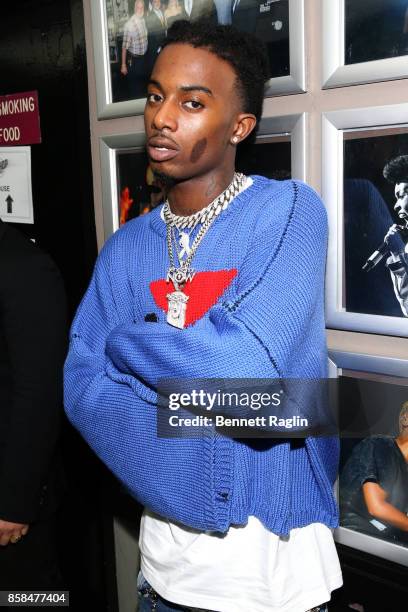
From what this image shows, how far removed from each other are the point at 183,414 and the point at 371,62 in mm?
690

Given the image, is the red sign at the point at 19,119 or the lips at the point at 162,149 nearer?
the lips at the point at 162,149

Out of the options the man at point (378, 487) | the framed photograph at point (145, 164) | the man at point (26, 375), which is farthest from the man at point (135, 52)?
the man at point (378, 487)

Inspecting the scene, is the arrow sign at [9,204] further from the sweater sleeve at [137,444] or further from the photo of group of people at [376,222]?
the photo of group of people at [376,222]

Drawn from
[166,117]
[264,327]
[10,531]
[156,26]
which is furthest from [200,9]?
[10,531]

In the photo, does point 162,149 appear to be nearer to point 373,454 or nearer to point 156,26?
point 156,26

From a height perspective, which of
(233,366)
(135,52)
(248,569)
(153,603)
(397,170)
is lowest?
(153,603)

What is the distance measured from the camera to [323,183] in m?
1.22

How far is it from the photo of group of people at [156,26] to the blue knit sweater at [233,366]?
1.15 ft

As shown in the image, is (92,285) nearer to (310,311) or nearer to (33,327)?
(33,327)

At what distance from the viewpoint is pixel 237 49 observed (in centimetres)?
103

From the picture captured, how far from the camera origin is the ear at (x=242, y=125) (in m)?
1.04

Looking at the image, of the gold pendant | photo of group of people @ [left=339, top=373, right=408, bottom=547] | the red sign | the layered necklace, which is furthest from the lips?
the red sign

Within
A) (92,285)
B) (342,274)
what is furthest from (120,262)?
(342,274)

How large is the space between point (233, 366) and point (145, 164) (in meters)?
0.82
